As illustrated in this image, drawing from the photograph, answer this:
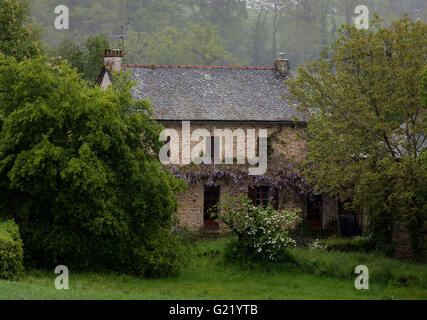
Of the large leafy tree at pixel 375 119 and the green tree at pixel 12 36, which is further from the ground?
the green tree at pixel 12 36

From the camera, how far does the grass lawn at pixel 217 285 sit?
17.8 meters

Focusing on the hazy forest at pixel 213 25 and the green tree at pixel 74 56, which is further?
the hazy forest at pixel 213 25

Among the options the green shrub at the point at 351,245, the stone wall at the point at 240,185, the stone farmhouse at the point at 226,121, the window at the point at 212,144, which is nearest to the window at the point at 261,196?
the stone farmhouse at the point at 226,121

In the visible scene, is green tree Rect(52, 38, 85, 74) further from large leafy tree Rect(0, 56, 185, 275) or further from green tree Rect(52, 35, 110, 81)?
large leafy tree Rect(0, 56, 185, 275)

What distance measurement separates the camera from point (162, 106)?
3344 cm

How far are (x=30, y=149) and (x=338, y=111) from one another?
11916 mm

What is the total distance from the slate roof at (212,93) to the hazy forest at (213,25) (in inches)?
1384

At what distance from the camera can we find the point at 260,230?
2734 centimetres

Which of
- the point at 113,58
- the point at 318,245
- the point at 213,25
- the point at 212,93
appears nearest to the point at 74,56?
the point at 113,58

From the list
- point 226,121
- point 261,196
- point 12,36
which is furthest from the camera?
point 261,196

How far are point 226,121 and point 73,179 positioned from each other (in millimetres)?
12699

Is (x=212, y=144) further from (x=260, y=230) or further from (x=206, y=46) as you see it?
(x=206, y=46)

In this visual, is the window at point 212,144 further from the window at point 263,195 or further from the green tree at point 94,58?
the green tree at point 94,58
